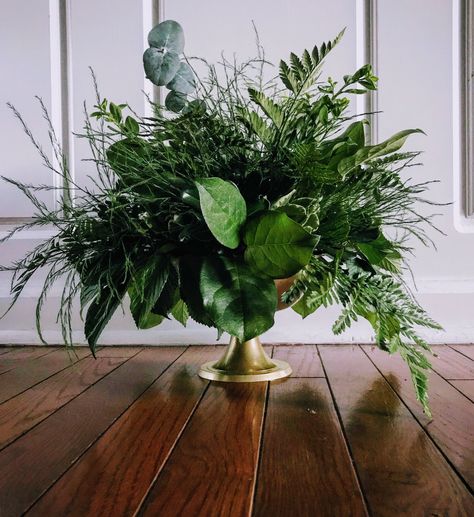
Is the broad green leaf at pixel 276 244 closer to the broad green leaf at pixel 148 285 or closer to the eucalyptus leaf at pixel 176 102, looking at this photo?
the broad green leaf at pixel 148 285

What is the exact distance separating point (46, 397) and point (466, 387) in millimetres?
549

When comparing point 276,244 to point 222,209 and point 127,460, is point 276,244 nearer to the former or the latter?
point 222,209

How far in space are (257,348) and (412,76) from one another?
70 cm

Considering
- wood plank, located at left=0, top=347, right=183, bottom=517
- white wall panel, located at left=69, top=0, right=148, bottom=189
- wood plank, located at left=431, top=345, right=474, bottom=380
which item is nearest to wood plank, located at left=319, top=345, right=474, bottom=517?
wood plank, located at left=431, top=345, right=474, bottom=380

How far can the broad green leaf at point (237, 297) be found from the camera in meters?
0.61

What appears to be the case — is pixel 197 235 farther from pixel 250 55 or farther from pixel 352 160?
pixel 250 55

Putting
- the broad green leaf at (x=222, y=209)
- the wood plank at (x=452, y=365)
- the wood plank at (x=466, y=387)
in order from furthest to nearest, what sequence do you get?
1. the wood plank at (x=452, y=365)
2. the wood plank at (x=466, y=387)
3. the broad green leaf at (x=222, y=209)

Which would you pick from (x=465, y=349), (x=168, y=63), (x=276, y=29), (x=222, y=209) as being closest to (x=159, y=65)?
(x=168, y=63)

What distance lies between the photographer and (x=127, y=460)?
0.47 meters

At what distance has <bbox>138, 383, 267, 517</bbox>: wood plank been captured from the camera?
0.38m

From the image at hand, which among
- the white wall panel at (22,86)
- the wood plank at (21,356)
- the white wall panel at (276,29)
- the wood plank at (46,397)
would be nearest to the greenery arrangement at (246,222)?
the wood plank at (46,397)

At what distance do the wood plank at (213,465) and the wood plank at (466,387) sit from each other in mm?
260

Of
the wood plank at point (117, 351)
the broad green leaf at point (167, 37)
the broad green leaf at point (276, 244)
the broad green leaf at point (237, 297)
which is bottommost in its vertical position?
the wood plank at point (117, 351)

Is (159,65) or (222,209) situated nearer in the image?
(222,209)
